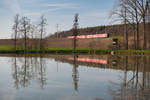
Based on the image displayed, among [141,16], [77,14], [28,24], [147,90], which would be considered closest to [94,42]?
[77,14]

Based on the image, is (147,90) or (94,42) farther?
(94,42)

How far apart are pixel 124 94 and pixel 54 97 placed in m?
2.30

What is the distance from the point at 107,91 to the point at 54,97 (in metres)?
1.97

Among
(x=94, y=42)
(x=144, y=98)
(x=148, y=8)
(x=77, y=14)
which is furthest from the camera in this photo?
(x=94, y=42)

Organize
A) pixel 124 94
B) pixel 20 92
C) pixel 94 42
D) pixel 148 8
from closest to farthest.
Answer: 1. pixel 124 94
2. pixel 20 92
3. pixel 148 8
4. pixel 94 42

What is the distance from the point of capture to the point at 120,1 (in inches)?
1513

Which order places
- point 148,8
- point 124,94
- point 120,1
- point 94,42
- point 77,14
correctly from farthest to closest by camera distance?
point 94,42
point 77,14
point 120,1
point 148,8
point 124,94

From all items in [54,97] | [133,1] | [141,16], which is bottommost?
[54,97]

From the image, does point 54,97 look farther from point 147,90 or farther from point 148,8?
point 148,8

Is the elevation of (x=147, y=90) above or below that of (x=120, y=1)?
below

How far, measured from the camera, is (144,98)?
6.40 meters

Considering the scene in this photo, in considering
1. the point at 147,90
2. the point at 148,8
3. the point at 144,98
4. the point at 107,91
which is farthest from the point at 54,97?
the point at 148,8

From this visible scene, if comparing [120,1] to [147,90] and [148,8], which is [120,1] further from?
[147,90]

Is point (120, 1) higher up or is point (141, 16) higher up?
point (120, 1)
